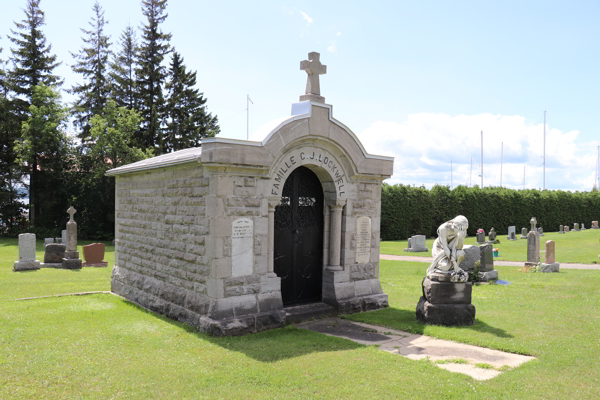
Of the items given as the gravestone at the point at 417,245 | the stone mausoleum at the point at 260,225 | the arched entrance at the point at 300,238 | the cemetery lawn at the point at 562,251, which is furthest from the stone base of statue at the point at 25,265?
the gravestone at the point at 417,245

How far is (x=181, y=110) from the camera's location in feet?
118

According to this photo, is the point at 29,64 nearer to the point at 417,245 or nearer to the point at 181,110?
the point at 181,110

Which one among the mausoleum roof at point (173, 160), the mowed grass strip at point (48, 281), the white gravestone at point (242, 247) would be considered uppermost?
the mausoleum roof at point (173, 160)

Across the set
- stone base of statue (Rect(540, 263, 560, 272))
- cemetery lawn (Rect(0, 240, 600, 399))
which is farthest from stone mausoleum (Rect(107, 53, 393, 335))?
stone base of statue (Rect(540, 263, 560, 272))

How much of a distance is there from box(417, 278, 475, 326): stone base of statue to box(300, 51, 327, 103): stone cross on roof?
428cm

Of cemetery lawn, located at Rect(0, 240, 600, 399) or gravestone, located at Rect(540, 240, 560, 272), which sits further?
gravestone, located at Rect(540, 240, 560, 272)

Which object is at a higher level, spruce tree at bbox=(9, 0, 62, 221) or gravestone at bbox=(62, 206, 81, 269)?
spruce tree at bbox=(9, 0, 62, 221)

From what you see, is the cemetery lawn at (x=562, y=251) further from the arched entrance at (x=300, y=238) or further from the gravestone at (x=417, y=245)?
the arched entrance at (x=300, y=238)

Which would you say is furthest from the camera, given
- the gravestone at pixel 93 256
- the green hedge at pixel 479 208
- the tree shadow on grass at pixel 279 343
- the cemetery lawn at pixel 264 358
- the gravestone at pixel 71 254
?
the green hedge at pixel 479 208

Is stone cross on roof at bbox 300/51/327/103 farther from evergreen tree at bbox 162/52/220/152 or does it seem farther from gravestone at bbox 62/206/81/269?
evergreen tree at bbox 162/52/220/152

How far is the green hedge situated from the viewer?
3262 centimetres

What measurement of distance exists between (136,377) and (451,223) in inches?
245

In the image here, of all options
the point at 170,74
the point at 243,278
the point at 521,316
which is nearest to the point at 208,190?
the point at 243,278

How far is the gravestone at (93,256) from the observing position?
18.0 m
